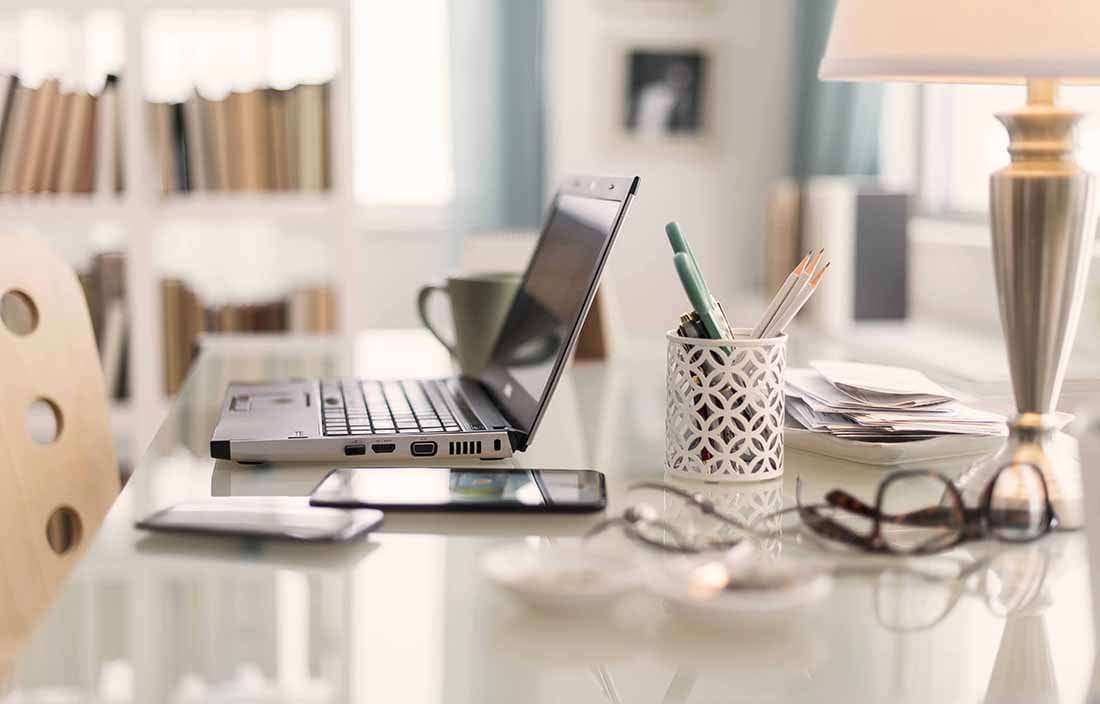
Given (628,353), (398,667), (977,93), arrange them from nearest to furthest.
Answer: (398,667)
(628,353)
(977,93)

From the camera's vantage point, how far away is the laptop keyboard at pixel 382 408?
41.4 inches

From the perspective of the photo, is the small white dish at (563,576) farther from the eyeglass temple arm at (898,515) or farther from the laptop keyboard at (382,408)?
the laptop keyboard at (382,408)

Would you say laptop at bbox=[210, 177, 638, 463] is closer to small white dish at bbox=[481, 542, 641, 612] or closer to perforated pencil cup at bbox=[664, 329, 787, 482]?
perforated pencil cup at bbox=[664, 329, 787, 482]

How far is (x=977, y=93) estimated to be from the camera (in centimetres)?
312

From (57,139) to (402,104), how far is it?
119 centimetres

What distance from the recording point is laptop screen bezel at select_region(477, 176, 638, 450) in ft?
3.37

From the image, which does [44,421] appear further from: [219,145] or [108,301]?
[219,145]

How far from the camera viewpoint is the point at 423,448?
101 centimetres

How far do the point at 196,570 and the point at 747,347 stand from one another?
16.1 inches

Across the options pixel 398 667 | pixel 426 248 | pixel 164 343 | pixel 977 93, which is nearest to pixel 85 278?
pixel 164 343

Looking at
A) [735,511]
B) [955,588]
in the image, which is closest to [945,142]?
[735,511]

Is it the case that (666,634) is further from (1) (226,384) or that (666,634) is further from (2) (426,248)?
(2) (426,248)

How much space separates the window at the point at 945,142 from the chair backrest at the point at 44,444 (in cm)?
223

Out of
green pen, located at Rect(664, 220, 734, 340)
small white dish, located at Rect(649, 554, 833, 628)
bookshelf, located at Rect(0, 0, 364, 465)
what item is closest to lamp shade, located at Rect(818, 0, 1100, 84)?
green pen, located at Rect(664, 220, 734, 340)
